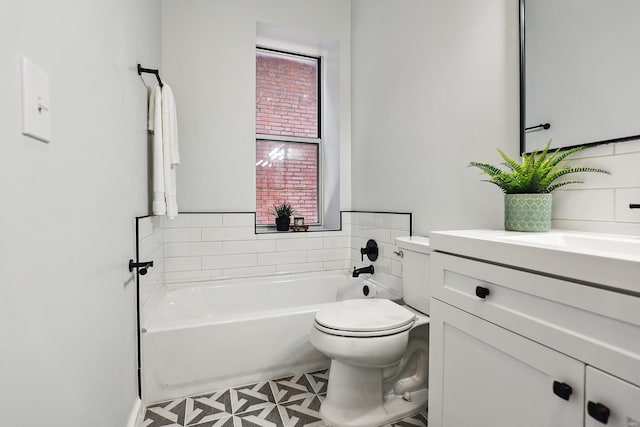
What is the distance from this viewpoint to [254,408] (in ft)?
5.36

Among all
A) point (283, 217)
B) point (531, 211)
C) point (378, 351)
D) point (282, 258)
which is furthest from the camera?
point (283, 217)

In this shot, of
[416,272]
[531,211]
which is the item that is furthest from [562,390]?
[416,272]

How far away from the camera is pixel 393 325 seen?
1.44 metres

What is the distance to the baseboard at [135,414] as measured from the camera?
1400mm

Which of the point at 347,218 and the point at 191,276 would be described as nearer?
the point at 191,276

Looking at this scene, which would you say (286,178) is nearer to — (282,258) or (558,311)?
(282,258)

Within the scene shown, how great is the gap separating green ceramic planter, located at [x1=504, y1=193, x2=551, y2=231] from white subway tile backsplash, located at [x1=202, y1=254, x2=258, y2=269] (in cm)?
187

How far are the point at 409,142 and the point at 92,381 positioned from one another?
1.91 m

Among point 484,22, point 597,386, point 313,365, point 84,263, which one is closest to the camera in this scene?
point 597,386

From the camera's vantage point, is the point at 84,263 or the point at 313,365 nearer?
the point at 84,263

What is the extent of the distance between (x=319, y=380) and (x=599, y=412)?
146 centimetres

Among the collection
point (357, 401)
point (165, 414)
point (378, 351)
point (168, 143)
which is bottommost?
point (165, 414)

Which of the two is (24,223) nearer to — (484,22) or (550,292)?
(550,292)

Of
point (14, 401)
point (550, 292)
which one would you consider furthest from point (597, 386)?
point (14, 401)
